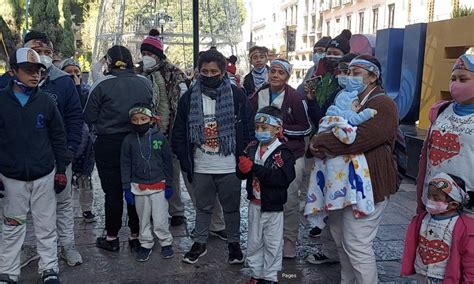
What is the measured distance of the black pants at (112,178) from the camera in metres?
4.27

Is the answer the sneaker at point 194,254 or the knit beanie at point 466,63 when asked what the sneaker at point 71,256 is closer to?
the sneaker at point 194,254

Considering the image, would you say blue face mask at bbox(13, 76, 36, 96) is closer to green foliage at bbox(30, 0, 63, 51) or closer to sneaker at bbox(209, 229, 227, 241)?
sneaker at bbox(209, 229, 227, 241)

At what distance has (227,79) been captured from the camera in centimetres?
416

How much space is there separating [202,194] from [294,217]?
0.89 m

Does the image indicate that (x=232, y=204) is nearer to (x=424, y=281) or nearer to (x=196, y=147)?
(x=196, y=147)

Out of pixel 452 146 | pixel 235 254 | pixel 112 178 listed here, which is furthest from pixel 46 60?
pixel 452 146

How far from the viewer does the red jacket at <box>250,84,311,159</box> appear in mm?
4207

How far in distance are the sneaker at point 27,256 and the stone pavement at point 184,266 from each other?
2.1 inches

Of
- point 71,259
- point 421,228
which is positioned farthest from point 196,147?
point 421,228

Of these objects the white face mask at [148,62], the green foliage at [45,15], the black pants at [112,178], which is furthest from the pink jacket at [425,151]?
the green foliage at [45,15]

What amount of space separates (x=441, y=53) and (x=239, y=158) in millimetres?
5789

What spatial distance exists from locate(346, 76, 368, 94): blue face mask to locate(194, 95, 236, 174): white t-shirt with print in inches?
50.5

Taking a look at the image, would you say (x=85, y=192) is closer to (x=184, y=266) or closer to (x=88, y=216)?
(x=88, y=216)

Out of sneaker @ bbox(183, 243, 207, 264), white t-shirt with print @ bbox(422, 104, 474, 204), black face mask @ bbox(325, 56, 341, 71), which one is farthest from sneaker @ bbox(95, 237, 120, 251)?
white t-shirt with print @ bbox(422, 104, 474, 204)
